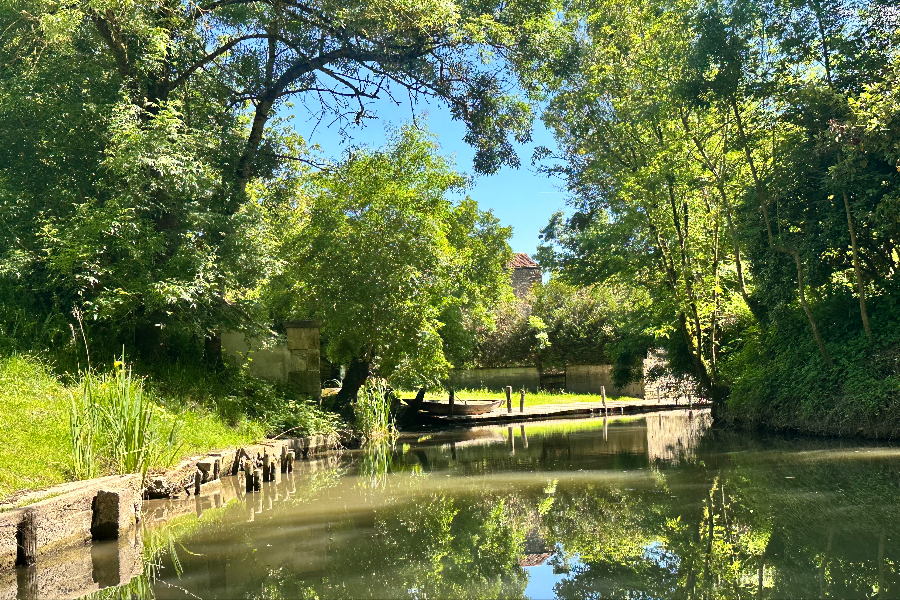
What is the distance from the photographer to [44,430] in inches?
257

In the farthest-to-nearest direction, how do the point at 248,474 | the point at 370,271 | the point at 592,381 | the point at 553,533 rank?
the point at 592,381, the point at 370,271, the point at 248,474, the point at 553,533

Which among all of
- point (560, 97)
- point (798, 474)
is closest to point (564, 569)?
point (798, 474)

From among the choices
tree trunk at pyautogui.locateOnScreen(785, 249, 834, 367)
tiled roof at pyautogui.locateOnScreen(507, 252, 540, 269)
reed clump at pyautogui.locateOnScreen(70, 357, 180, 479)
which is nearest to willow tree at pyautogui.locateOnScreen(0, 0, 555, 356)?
reed clump at pyautogui.locateOnScreen(70, 357, 180, 479)

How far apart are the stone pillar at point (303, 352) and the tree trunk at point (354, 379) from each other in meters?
1.55

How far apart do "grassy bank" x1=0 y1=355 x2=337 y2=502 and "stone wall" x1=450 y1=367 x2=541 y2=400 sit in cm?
1939

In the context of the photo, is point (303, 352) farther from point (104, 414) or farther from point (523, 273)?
point (523, 273)

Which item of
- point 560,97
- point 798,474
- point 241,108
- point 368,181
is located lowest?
point 798,474

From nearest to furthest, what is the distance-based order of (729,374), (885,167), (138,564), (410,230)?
(138,564) < (885,167) < (410,230) < (729,374)

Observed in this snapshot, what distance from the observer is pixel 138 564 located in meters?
4.68

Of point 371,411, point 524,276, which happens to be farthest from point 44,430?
point 524,276

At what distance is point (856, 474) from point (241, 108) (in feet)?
40.4

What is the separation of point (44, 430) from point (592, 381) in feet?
87.5

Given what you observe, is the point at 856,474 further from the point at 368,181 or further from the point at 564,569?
the point at 368,181

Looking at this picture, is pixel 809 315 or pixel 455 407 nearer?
pixel 809 315
